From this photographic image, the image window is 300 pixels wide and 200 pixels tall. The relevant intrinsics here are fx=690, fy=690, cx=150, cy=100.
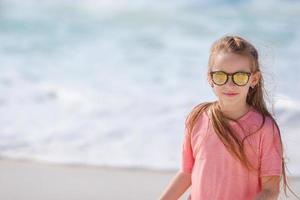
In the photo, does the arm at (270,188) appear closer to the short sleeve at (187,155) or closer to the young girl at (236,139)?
the young girl at (236,139)

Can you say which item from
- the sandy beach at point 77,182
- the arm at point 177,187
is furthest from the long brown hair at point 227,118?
the sandy beach at point 77,182

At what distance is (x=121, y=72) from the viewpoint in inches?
339

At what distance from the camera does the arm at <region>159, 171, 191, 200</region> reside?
252cm

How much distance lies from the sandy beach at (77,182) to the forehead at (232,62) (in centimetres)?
165

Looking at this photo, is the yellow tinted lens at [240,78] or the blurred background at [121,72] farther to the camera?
the blurred background at [121,72]

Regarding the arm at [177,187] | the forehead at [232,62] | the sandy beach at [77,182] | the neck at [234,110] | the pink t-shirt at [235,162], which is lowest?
the sandy beach at [77,182]

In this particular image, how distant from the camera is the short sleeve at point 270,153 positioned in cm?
223

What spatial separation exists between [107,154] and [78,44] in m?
5.12

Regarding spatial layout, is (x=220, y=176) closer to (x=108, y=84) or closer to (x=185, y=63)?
(x=108, y=84)

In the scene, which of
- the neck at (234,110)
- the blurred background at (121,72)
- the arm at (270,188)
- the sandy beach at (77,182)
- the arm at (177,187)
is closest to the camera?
the arm at (270,188)

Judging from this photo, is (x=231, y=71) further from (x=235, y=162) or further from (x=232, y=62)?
(x=235, y=162)

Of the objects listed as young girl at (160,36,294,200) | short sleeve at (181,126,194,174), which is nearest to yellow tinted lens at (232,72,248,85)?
young girl at (160,36,294,200)

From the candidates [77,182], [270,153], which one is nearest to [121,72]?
[77,182]

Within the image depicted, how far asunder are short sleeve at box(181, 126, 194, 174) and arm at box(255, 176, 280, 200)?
292 millimetres
